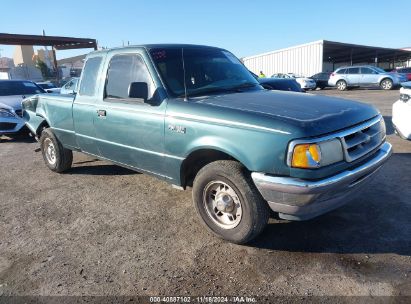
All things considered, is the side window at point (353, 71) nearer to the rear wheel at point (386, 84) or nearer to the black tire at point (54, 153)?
the rear wheel at point (386, 84)

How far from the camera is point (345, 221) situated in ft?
12.1

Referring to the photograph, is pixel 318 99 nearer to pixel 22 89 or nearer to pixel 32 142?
pixel 32 142

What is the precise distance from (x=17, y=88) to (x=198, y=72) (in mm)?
8254

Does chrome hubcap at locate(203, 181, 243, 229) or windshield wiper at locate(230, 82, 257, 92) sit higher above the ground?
windshield wiper at locate(230, 82, 257, 92)

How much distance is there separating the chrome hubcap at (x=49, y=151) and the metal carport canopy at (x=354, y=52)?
95.5ft

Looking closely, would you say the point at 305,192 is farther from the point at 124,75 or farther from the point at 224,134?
the point at 124,75

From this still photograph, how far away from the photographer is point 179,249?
131 inches

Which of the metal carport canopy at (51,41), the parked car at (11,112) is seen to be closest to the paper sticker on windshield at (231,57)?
the parked car at (11,112)

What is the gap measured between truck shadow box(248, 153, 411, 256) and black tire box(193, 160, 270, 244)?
228 mm

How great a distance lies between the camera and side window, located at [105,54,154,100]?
3.92m

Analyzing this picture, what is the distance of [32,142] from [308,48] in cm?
2847

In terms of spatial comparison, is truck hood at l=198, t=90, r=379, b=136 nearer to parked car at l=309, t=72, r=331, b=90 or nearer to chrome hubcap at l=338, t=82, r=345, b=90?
chrome hubcap at l=338, t=82, r=345, b=90

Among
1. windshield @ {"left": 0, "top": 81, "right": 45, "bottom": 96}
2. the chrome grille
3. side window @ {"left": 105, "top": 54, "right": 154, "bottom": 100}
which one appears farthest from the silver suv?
side window @ {"left": 105, "top": 54, "right": 154, "bottom": 100}

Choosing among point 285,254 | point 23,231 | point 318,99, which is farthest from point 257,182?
point 23,231
